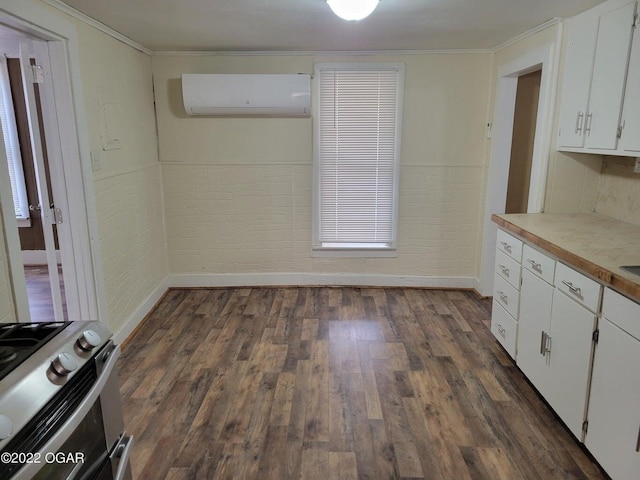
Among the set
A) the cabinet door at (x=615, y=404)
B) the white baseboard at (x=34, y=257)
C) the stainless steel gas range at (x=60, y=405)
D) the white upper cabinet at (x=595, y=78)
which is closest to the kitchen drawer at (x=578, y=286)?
the cabinet door at (x=615, y=404)

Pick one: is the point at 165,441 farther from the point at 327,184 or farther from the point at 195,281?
the point at 327,184

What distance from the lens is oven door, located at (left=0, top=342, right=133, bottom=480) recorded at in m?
1.04

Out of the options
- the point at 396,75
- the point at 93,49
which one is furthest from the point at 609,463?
the point at 93,49

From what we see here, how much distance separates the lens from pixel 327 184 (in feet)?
14.3

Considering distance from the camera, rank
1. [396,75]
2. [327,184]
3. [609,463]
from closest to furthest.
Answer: [609,463]
[396,75]
[327,184]

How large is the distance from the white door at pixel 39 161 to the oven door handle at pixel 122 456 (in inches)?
64.0

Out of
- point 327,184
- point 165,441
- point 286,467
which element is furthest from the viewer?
point 327,184

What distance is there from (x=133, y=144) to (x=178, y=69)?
0.95 metres

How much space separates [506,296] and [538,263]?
524 mm

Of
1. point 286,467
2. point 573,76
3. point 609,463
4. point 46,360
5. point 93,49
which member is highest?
point 93,49

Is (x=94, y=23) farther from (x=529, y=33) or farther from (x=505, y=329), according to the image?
(x=505, y=329)

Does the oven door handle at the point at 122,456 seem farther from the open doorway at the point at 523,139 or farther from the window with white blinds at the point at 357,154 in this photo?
the open doorway at the point at 523,139

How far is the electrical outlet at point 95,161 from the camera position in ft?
9.55

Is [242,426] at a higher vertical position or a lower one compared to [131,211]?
lower
